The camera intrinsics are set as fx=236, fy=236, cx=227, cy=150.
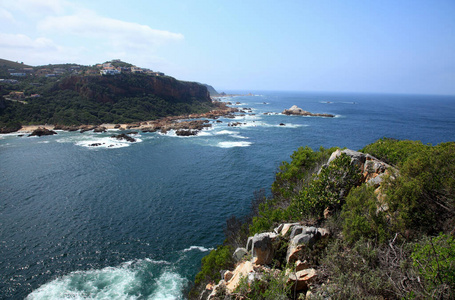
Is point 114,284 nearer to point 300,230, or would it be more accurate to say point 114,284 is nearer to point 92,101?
point 300,230

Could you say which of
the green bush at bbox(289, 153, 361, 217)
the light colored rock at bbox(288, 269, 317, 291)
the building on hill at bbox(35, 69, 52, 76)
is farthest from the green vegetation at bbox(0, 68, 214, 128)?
the light colored rock at bbox(288, 269, 317, 291)

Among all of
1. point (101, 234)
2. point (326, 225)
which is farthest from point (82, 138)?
point (326, 225)

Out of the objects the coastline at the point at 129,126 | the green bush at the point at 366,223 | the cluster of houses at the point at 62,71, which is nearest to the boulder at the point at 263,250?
the green bush at the point at 366,223

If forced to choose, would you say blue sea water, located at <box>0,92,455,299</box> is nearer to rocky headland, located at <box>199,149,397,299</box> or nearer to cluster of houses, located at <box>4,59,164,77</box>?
rocky headland, located at <box>199,149,397,299</box>

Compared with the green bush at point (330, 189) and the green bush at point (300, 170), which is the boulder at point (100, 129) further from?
the green bush at point (330, 189)

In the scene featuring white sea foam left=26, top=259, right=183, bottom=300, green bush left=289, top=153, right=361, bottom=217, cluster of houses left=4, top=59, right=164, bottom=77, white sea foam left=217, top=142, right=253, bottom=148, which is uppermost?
cluster of houses left=4, top=59, right=164, bottom=77

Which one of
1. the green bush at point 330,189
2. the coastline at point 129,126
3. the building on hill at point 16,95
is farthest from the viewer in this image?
the building on hill at point 16,95
